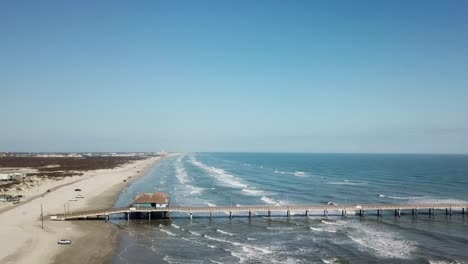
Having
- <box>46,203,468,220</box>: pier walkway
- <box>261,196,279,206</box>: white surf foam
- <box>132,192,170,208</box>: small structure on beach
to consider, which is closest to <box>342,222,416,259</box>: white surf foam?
<box>46,203,468,220</box>: pier walkway

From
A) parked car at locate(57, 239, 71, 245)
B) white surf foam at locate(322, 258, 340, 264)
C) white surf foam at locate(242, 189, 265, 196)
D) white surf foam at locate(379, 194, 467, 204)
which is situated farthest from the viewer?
white surf foam at locate(242, 189, 265, 196)

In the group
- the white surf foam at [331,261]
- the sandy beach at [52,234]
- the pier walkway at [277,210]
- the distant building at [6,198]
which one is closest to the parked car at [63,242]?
the sandy beach at [52,234]

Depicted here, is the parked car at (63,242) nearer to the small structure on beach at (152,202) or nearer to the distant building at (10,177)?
the small structure on beach at (152,202)

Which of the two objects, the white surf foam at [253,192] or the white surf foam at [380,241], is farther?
the white surf foam at [253,192]

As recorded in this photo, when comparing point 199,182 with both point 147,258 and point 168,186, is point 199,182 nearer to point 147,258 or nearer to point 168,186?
point 168,186

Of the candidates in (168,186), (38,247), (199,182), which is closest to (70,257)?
(38,247)

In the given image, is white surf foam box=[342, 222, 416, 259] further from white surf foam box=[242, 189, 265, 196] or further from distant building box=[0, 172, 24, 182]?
distant building box=[0, 172, 24, 182]

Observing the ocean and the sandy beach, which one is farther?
the ocean

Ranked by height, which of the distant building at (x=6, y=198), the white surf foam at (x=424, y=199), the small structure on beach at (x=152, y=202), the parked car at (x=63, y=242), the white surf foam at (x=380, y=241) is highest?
the small structure on beach at (x=152, y=202)
